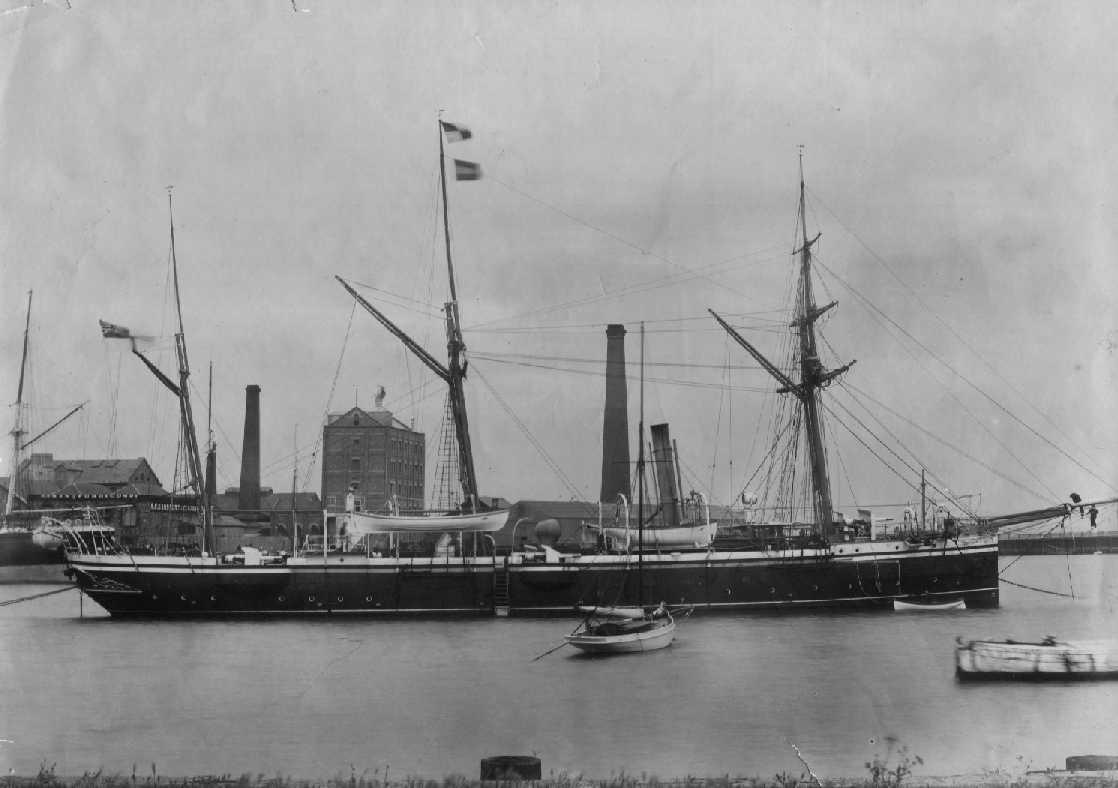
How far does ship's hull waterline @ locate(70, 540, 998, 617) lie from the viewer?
51781 mm

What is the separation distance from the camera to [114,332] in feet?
152

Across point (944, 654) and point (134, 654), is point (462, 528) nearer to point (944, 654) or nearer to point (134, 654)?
point (134, 654)

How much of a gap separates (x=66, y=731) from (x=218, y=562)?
2767cm

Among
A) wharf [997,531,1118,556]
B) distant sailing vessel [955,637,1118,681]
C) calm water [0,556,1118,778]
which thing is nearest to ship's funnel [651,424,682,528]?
calm water [0,556,1118,778]

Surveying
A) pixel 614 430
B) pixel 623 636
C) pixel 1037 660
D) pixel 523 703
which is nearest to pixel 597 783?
pixel 523 703

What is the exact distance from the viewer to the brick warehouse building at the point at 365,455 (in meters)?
98.1

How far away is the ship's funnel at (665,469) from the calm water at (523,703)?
16.0 metres

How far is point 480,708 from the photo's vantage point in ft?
92.2

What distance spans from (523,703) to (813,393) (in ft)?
103

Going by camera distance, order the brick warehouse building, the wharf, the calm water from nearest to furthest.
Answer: the calm water, the brick warehouse building, the wharf

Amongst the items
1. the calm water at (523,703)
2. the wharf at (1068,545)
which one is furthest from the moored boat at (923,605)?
the wharf at (1068,545)

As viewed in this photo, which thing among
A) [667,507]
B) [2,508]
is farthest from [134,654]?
[2,508]

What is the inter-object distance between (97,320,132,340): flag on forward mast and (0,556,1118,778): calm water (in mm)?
12404

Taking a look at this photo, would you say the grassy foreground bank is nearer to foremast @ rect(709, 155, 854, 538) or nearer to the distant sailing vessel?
the distant sailing vessel
